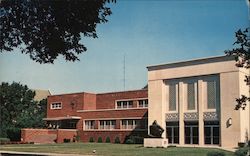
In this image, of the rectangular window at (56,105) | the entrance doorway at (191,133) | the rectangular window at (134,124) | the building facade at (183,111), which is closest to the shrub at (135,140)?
the building facade at (183,111)

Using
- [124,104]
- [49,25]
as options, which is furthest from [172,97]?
[49,25]

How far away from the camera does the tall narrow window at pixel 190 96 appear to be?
29609mm

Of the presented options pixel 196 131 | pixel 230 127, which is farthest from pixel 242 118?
pixel 196 131

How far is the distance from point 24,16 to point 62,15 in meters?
0.75

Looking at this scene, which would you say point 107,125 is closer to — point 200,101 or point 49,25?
point 200,101

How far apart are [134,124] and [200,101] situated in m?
7.85

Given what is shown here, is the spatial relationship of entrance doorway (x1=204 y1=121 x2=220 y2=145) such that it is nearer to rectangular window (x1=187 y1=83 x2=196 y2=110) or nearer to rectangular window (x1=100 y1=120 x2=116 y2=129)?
rectangular window (x1=187 y1=83 x2=196 y2=110)

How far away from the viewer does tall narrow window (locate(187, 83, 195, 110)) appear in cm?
2961

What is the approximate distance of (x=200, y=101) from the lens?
2900cm

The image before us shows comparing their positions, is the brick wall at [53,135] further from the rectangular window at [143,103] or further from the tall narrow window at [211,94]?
the tall narrow window at [211,94]

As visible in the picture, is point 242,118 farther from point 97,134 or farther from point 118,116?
point 97,134

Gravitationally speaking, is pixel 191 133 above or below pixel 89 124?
below

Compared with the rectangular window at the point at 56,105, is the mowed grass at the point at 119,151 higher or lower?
lower

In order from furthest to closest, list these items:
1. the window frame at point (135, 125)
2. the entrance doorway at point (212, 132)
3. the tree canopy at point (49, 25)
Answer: the window frame at point (135, 125)
the entrance doorway at point (212, 132)
the tree canopy at point (49, 25)
